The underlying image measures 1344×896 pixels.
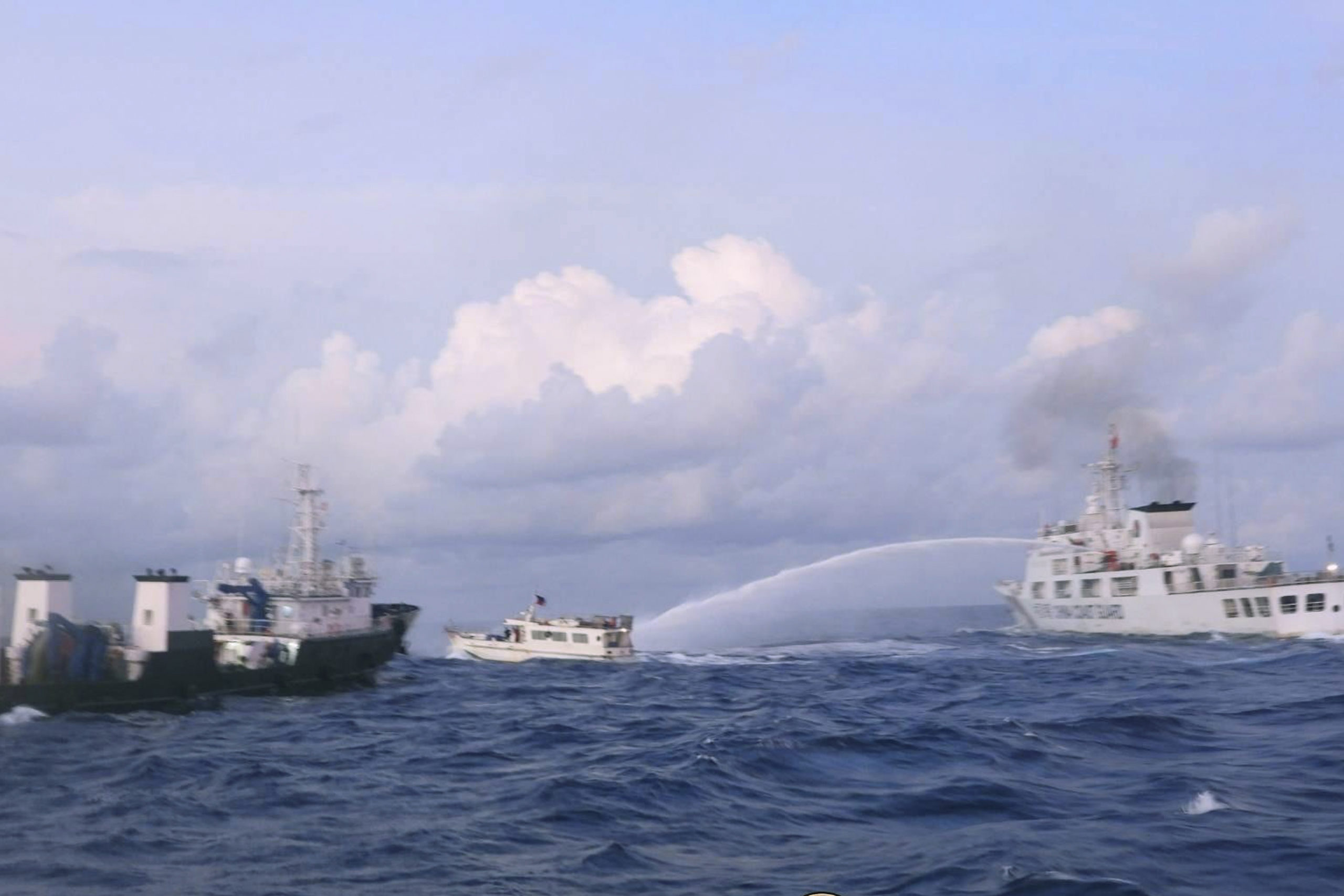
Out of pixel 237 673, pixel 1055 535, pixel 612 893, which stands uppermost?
pixel 1055 535

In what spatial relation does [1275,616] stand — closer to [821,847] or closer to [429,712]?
[429,712]

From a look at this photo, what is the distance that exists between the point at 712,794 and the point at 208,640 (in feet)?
140

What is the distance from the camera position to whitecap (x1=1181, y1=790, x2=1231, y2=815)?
93.1 feet

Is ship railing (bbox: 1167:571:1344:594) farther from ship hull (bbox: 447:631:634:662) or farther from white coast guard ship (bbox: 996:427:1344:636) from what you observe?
ship hull (bbox: 447:631:634:662)

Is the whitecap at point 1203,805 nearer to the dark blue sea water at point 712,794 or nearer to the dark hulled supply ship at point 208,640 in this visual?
the dark blue sea water at point 712,794

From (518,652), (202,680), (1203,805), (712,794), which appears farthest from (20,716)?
(1203,805)

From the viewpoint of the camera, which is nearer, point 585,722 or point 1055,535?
point 585,722

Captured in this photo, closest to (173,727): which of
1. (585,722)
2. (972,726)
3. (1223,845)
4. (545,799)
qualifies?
(585,722)

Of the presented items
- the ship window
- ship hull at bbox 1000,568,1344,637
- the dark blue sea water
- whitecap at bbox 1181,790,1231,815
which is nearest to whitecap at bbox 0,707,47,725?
the dark blue sea water

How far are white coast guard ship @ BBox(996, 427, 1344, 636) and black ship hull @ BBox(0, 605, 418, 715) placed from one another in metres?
64.6

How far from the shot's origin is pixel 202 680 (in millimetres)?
65188

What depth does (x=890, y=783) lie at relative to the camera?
3403 centimetres

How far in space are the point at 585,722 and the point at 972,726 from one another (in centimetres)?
1709

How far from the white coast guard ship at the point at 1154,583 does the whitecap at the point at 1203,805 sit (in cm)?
7384
